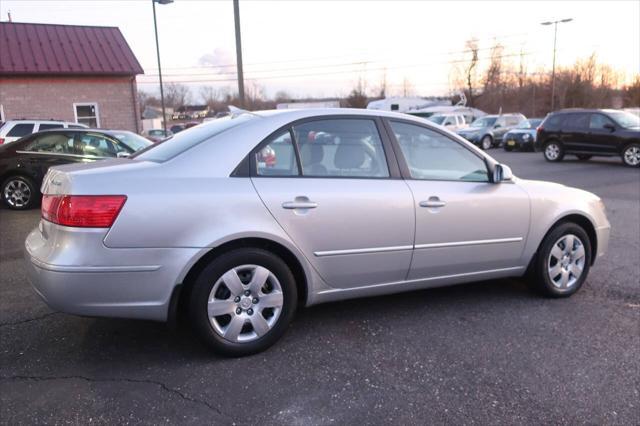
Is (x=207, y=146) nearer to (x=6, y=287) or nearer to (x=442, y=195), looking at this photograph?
(x=442, y=195)

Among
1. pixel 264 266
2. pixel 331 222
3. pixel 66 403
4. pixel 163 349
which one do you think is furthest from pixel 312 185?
pixel 66 403

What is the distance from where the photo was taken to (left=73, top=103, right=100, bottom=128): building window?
19.5 meters

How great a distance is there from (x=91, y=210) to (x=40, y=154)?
7.19 m

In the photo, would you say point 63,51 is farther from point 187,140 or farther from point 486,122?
point 486,122

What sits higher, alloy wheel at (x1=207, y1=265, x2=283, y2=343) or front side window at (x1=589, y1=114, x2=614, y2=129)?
front side window at (x1=589, y1=114, x2=614, y2=129)

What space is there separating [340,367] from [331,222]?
36.6 inches

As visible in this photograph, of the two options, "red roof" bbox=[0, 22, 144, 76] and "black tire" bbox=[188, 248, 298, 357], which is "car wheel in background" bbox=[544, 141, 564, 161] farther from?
"black tire" bbox=[188, 248, 298, 357]

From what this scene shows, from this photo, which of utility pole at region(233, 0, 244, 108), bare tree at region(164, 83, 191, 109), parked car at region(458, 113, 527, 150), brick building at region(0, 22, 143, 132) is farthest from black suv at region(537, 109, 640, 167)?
bare tree at region(164, 83, 191, 109)

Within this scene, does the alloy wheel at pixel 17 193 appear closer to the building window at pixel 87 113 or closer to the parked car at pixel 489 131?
the building window at pixel 87 113

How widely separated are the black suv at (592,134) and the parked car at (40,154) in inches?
532

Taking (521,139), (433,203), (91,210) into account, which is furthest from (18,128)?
(521,139)

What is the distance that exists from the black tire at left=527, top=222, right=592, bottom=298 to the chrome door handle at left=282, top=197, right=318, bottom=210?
2138 millimetres

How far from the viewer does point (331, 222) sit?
340cm

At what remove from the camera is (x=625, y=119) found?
49.9 feet
